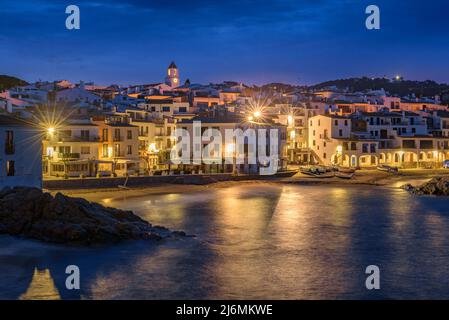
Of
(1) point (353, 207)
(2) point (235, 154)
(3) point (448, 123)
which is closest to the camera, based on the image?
(1) point (353, 207)

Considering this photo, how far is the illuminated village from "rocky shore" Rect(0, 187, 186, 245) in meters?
10.2

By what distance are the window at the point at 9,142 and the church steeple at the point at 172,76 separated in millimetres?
116469

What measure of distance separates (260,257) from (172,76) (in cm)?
13565

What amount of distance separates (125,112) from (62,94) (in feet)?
58.3

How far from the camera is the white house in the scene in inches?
1523

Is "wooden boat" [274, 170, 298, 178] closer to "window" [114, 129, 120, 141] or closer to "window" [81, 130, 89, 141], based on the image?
"window" [114, 129, 120, 141]

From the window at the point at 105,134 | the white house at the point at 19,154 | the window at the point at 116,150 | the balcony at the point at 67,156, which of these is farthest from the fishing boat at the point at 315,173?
the white house at the point at 19,154

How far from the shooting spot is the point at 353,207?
144 ft

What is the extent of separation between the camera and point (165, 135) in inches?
2827

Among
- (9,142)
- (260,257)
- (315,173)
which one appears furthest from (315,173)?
(260,257)

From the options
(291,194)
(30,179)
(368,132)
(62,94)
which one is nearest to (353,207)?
(291,194)

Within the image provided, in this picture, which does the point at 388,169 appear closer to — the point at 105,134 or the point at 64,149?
the point at 105,134
